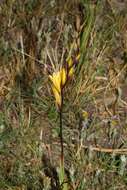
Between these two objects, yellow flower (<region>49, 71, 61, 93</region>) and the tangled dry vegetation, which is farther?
the tangled dry vegetation

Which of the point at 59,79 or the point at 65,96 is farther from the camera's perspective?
the point at 65,96

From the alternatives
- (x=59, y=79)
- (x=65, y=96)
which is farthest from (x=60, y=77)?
(x=65, y=96)

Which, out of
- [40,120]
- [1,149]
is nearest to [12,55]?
[40,120]

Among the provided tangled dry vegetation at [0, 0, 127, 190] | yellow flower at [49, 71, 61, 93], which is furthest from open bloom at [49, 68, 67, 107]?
tangled dry vegetation at [0, 0, 127, 190]

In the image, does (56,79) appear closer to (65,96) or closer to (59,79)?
(59,79)

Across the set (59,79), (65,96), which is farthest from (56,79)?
(65,96)

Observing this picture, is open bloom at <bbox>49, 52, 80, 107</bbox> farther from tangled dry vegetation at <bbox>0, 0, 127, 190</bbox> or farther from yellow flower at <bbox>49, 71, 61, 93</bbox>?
tangled dry vegetation at <bbox>0, 0, 127, 190</bbox>

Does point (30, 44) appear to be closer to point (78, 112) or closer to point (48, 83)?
point (48, 83)

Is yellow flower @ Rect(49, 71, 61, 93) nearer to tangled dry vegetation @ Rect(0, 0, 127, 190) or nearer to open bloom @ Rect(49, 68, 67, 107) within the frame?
open bloom @ Rect(49, 68, 67, 107)
